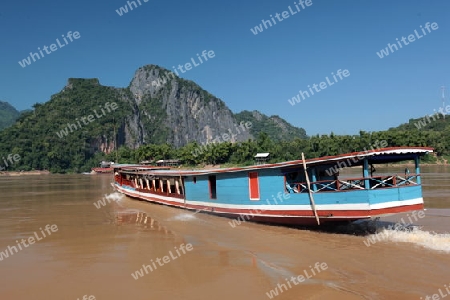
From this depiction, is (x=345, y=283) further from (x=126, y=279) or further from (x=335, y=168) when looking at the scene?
(x=335, y=168)

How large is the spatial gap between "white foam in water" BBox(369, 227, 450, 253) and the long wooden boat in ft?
2.41

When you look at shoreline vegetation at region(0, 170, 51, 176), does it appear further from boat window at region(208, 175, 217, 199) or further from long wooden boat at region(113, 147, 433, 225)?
boat window at region(208, 175, 217, 199)

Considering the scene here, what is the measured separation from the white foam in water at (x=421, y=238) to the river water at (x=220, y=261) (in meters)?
0.03

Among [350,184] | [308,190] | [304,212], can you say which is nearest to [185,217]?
[304,212]

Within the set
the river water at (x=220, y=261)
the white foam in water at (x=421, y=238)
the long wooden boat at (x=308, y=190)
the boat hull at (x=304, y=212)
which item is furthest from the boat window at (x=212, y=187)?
the white foam in water at (x=421, y=238)

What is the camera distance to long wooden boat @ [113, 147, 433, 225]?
10.8m

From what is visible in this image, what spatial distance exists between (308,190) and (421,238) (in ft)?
11.4

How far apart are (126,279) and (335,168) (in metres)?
8.25

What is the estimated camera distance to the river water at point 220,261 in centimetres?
695

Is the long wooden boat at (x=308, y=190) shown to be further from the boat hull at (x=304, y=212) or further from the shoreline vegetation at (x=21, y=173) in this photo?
the shoreline vegetation at (x=21, y=173)

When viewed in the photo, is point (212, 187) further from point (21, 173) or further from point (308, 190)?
point (21, 173)

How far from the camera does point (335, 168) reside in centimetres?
1284

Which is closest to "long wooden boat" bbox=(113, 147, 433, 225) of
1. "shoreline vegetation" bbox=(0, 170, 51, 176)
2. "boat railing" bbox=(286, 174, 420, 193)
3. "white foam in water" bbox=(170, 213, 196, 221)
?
"boat railing" bbox=(286, 174, 420, 193)

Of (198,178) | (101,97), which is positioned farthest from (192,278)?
(101,97)
